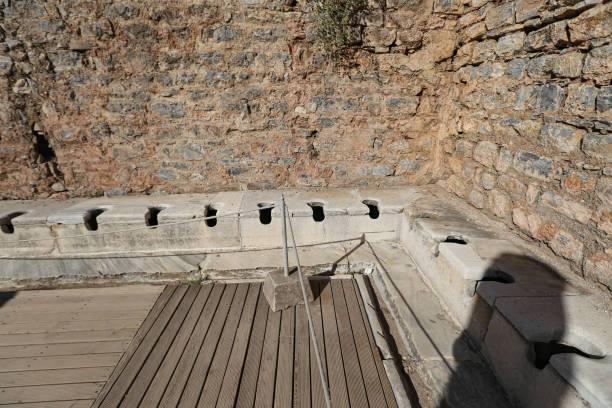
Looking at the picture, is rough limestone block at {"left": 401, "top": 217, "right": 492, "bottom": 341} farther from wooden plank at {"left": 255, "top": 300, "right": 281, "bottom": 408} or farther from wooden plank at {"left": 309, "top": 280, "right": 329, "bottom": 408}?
wooden plank at {"left": 255, "top": 300, "right": 281, "bottom": 408}

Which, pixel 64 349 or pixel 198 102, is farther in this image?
pixel 198 102

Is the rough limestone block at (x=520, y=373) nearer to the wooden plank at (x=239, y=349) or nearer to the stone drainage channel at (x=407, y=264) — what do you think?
the stone drainage channel at (x=407, y=264)

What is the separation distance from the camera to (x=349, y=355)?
2111 mm

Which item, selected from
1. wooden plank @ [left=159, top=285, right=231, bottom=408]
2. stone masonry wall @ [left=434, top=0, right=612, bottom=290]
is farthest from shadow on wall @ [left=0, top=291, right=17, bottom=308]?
stone masonry wall @ [left=434, top=0, right=612, bottom=290]

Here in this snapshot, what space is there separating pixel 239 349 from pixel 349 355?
0.84 m

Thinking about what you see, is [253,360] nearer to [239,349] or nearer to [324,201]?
[239,349]

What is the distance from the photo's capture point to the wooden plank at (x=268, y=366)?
1.83m

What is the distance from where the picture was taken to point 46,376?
206cm

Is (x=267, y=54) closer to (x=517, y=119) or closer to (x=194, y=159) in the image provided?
(x=194, y=159)

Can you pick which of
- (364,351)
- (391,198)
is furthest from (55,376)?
(391,198)

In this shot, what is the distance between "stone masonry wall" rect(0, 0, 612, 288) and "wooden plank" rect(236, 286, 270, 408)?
2017mm

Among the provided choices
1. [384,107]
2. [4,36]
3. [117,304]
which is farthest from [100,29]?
[384,107]

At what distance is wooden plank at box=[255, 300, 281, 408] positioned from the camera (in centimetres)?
183

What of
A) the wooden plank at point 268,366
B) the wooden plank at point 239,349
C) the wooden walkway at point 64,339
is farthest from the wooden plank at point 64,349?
the wooden plank at point 268,366
